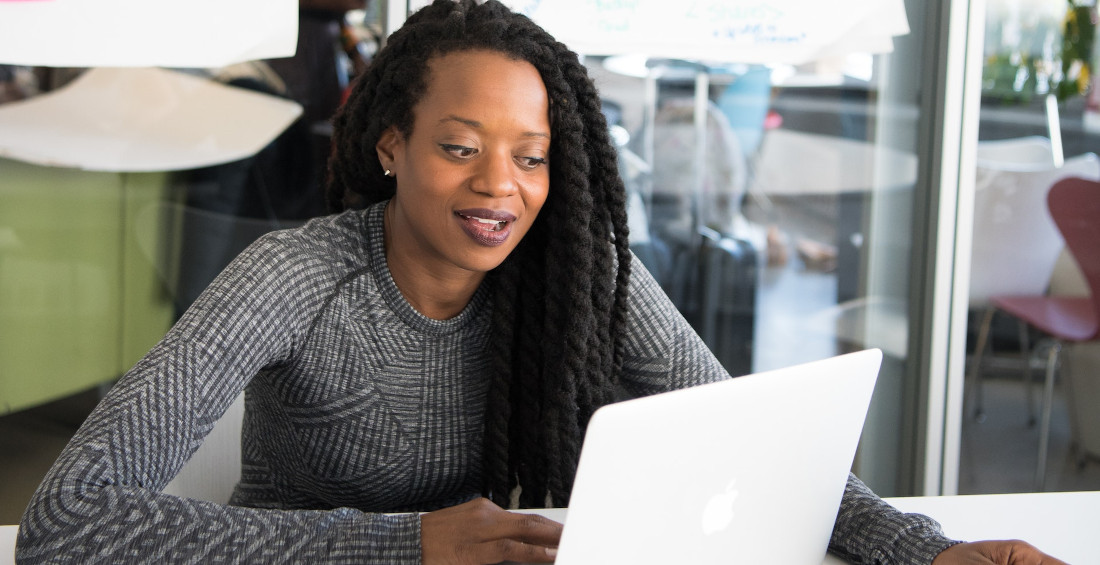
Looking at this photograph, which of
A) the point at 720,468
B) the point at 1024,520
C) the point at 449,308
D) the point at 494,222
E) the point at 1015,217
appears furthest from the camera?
the point at 1015,217

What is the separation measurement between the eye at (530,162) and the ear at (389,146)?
0.56 ft

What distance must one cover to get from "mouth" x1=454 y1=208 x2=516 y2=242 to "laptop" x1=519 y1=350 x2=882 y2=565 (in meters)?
0.51

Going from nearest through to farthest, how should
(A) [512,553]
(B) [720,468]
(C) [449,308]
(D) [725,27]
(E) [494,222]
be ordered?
(B) [720,468] → (A) [512,553] → (E) [494,222] → (C) [449,308] → (D) [725,27]

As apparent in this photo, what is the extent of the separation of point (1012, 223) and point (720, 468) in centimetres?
200

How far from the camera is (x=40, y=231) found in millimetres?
1890

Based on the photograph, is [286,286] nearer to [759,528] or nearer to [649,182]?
[759,528]

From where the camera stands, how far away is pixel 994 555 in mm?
909

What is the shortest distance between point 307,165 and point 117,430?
1167mm

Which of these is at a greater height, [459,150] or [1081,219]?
[459,150]

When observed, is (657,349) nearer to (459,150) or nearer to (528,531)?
(459,150)

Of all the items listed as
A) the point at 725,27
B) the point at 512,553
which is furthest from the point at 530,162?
the point at 725,27

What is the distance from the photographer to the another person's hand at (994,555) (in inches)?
35.4

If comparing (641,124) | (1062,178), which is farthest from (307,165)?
(1062,178)

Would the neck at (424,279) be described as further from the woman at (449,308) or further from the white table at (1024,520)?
the white table at (1024,520)
